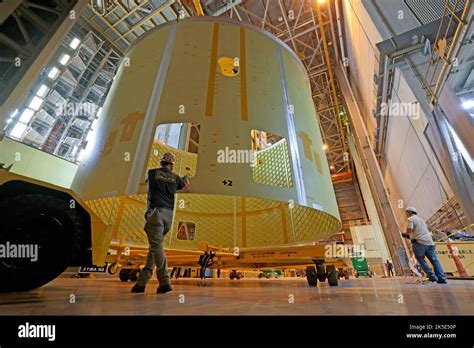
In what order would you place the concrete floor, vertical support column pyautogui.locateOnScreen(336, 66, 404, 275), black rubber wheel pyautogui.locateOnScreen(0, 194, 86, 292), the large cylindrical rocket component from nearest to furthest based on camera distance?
the concrete floor, black rubber wheel pyautogui.locateOnScreen(0, 194, 86, 292), the large cylindrical rocket component, vertical support column pyautogui.locateOnScreen(336, 66, 404, 275)

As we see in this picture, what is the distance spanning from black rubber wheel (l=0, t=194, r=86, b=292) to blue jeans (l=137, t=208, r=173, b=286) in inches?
29.3

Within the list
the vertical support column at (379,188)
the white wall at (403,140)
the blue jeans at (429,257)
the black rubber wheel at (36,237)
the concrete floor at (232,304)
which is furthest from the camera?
the vertical support column at (379,188)

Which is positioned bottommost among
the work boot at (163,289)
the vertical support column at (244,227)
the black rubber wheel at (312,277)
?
the work boot at (163,289)

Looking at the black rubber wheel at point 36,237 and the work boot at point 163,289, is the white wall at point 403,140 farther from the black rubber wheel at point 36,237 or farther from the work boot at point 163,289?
the black rubber wheel at point 36,237

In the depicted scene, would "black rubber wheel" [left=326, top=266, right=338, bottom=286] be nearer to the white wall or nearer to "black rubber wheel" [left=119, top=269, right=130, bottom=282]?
"black rubber wheel" [left=119, top=269, right=130, bottom=282]

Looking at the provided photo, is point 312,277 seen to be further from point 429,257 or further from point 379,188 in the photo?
point 379,188

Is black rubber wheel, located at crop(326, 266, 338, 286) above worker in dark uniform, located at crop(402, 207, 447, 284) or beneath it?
beneath

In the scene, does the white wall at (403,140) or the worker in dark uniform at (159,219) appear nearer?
the worker in dark uniform at (159,219)

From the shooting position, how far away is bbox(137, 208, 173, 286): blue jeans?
2807 mm

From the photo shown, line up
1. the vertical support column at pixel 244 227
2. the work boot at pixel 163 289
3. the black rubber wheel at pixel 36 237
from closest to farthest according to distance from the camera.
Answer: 1. the black rubber wheel at pixel 36 237
2. the work boot at pixel 163 289
3. the vertical support column at pixel 244 227

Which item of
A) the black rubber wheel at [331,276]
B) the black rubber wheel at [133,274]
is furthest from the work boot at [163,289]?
the black rubber wheel at [133,274]

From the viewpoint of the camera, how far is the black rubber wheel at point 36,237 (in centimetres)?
204

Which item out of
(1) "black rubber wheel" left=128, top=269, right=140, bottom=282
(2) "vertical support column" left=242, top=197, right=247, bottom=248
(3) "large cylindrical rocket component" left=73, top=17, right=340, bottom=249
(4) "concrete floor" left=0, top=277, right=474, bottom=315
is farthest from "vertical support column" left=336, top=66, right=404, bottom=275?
(1) "black rubber wheel" left=128, top=269, right=140, bottom=282
